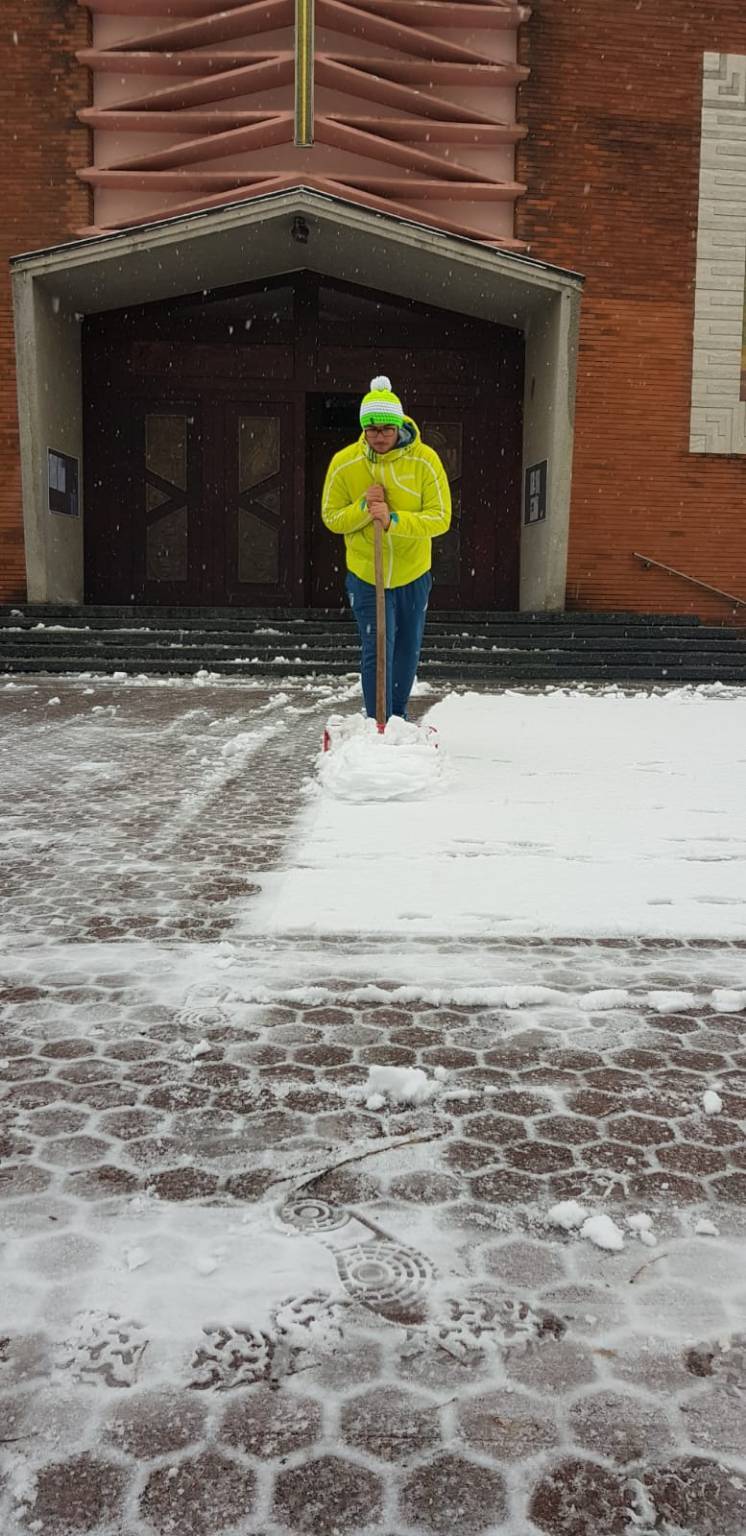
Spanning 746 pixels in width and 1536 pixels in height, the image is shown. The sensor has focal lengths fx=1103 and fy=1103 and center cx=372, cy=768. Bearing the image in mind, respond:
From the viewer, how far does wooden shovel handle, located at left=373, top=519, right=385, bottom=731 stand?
18.6ft

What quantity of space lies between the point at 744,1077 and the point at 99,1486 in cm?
155

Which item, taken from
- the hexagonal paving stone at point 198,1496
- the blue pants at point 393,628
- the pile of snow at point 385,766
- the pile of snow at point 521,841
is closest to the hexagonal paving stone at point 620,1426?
the hexagonal paving stone at point 198,1496

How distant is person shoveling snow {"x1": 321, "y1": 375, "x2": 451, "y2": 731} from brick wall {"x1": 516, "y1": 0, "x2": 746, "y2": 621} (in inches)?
380

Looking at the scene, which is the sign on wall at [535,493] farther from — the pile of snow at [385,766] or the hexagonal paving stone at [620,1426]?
the hexagonal paving stone at [620,1426]

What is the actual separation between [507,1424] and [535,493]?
1514 centimetres

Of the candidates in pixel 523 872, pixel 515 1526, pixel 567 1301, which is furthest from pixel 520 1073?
pixel 523 872

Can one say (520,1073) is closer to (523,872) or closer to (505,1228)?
(505,1228)

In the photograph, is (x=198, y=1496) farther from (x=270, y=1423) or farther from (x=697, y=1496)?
(x=697, y=1496)

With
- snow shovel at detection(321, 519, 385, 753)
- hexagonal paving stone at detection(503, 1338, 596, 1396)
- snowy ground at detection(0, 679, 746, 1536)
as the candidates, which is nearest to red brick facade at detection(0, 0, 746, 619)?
snow shovel at detection(321, 519, 385, 753)

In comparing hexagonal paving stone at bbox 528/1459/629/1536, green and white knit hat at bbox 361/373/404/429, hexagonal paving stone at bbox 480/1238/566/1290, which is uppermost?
green and white knit hat at bbox 361/373/404/429

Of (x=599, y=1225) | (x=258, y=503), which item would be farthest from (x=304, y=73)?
(x=599, y=1225)

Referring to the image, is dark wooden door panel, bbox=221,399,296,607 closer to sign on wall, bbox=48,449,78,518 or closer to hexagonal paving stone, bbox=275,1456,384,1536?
sign on wall, bbox=48,449,78,518

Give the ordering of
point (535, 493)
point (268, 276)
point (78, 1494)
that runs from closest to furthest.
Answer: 1. point (78, 1494)
2. point (535, 493)
3. point (268, 276)

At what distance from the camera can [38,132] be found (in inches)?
569
